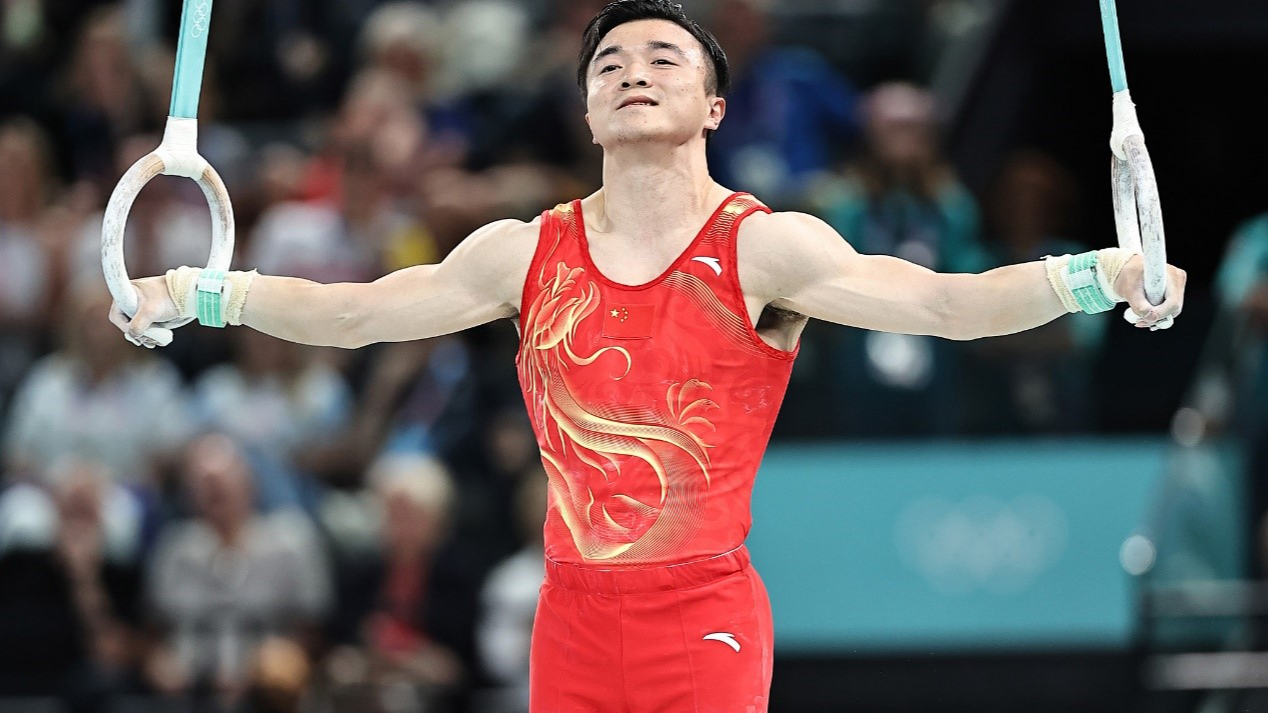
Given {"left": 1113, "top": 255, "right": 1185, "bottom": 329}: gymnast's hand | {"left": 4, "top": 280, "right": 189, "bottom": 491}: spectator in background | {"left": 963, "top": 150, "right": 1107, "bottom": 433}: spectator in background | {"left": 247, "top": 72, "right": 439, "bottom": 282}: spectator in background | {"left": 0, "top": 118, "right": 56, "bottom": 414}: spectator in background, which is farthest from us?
{"left": 0, "top": 118, "right": 56, "bottom": 414}: spectator in background

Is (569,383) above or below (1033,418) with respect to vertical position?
below

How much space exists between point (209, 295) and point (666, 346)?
3.82 ft

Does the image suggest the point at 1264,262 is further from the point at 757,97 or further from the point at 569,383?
the point at 569,383

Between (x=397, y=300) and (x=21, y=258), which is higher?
(x=21, y=258)

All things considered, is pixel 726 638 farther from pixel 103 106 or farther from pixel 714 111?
pixel 103 106

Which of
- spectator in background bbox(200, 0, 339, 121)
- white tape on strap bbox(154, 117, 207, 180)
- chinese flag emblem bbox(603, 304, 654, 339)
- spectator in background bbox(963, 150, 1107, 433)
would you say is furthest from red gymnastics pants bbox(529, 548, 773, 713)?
spectator in background bbox(200, 0, 339, 121)

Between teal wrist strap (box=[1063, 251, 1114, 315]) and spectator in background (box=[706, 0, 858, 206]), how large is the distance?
4.24 meters

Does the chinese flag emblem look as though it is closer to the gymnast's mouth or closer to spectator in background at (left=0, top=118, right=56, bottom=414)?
the gymnast's mouth

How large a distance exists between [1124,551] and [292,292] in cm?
387

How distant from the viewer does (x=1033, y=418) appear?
22.9 ft

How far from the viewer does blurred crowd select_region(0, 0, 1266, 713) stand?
7086mm

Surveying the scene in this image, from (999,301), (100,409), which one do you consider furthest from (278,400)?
(999,301)

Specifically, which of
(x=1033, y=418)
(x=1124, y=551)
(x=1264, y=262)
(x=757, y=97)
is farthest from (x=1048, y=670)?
(x=757, y=97)

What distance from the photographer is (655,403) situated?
389cm
